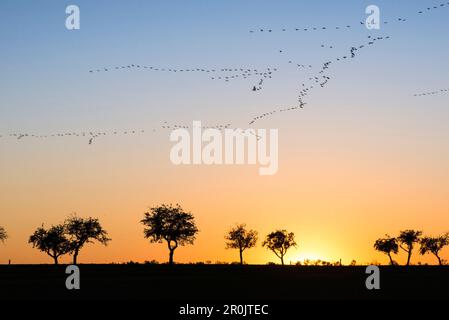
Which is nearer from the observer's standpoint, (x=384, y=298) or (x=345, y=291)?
(x=384, y=298)

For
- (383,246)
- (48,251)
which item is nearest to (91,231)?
(48,251)

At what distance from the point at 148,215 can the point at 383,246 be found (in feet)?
227

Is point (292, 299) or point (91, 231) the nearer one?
point (292, 299)

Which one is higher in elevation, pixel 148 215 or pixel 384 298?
pixel 148 215

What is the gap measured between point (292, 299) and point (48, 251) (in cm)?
12693

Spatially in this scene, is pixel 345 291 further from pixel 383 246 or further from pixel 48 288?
pixel 383 246
